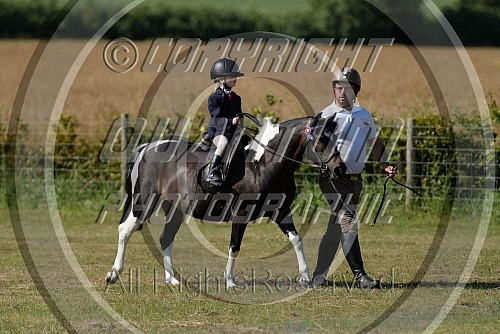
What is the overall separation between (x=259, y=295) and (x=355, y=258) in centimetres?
127

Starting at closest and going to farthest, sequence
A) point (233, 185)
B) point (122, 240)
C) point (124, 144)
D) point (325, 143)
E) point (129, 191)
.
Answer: point (325, 143), point (233, 185), point (122, 240), point (129, 191), point (124, 144)

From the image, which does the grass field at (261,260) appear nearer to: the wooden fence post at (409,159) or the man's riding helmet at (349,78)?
the wooden fence post at (409,159)

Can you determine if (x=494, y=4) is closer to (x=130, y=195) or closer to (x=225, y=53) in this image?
(x=225, y=53)

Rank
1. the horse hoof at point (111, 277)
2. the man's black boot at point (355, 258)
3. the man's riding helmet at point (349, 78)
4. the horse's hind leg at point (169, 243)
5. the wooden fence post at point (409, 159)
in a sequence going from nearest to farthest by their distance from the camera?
the man's riding helmet at point (349, 78) < the man's black boot at point (355, 258) < the horse hoof at point (111, 277) < the horse's hind leg at point (169, 243) < the wooden fence post at point (409, 159)

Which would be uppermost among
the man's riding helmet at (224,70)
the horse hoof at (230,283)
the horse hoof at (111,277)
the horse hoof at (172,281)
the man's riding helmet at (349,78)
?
the man's riding helmet at (349,78)

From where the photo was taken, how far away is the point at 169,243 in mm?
10984

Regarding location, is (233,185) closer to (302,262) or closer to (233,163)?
(233,163)

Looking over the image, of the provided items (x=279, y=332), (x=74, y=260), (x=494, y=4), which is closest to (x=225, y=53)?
(x=494, y=4)

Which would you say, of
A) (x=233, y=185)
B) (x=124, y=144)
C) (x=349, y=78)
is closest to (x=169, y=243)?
(x=233, y=185)

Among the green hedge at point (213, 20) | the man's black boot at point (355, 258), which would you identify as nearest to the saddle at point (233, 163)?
the man's black boot at point (355, 258)

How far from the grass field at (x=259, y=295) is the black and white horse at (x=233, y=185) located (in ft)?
2.04

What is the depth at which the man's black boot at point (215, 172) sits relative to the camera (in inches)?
404

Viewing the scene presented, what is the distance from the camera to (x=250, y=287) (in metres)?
10.3

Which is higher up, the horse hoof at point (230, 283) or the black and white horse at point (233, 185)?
the black and white horse at point (233, 185)
